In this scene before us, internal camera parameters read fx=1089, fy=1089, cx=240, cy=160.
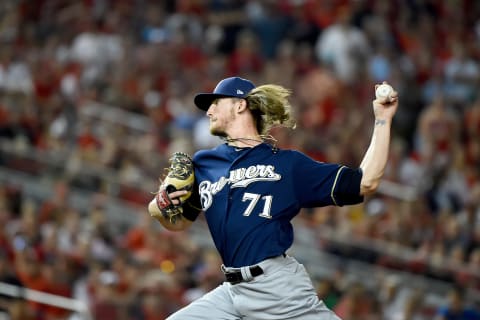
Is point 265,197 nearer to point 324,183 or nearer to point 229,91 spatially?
point 324,183

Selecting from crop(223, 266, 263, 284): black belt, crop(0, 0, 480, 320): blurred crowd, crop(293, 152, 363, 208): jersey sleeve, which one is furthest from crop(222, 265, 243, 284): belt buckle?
crop(0, 0, 480, 320): blurred crowd

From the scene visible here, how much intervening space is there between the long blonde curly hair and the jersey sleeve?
382 mm

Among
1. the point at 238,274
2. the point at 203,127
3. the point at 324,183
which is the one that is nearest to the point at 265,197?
the point at 324,183

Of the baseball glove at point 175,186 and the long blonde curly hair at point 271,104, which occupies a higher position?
the long blonde curly hair at point 271,104

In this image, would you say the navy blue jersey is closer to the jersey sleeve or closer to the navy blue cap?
the jersey sleeve

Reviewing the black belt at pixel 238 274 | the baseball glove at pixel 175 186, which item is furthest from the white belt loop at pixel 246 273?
the baseball glove at pixel 175 186

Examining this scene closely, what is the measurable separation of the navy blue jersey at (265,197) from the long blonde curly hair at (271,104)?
26 cm

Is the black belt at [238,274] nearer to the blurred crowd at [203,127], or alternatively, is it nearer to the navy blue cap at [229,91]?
the navy blue cap at [229,91]

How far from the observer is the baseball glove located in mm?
5891

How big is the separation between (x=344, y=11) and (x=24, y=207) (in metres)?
5.66

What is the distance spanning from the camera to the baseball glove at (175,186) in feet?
19.3

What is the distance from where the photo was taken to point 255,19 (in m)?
15.7

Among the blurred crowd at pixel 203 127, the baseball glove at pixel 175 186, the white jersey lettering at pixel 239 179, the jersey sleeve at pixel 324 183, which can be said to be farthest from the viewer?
the blurred crowd at pixel 203 127

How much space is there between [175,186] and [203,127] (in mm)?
7657
